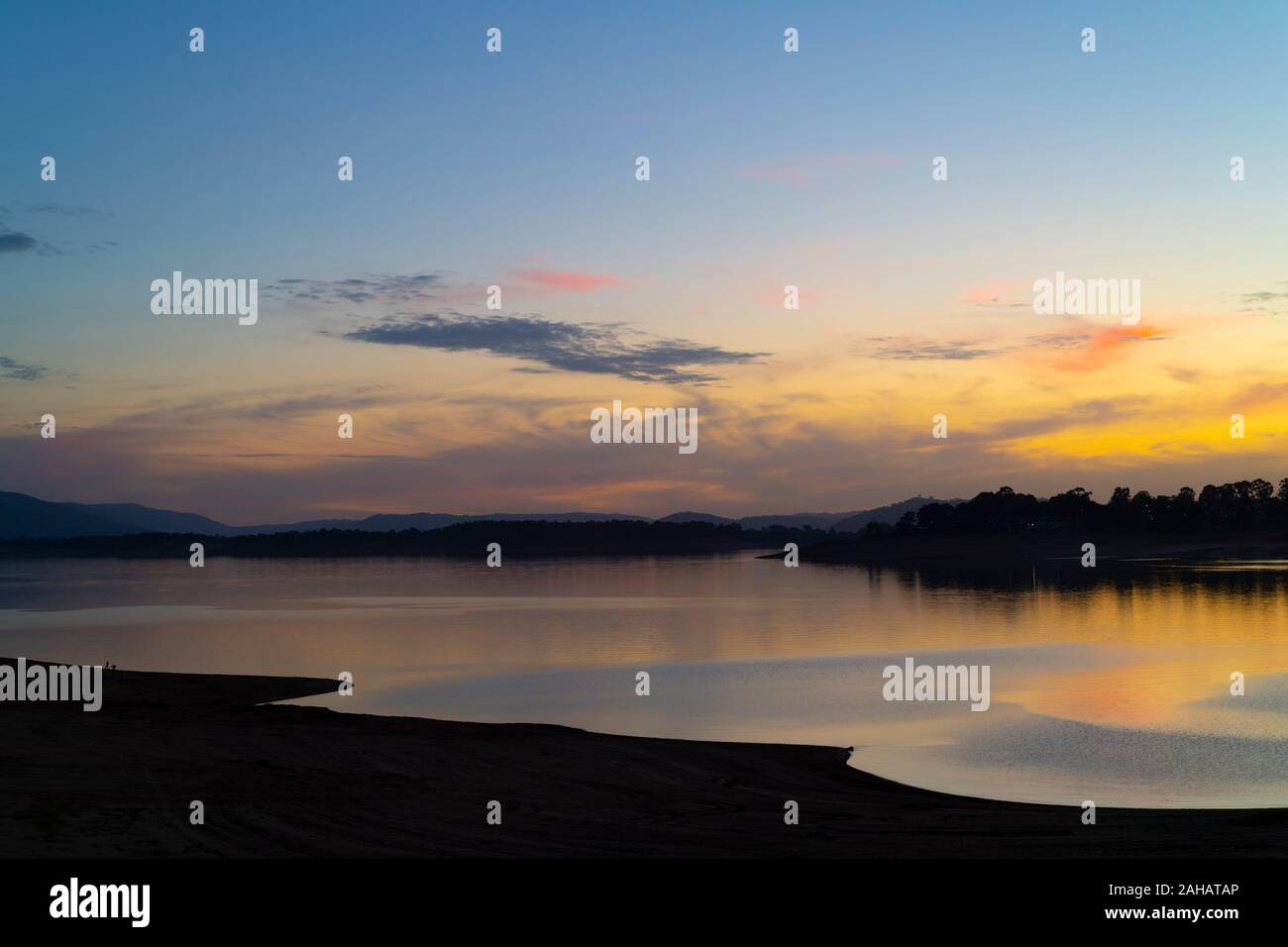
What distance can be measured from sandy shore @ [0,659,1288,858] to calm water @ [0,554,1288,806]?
3050 millimetres

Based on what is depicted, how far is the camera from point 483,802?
644 inches

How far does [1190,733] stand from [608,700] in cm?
1477

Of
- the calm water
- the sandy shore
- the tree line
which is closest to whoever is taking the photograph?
the sandy shore

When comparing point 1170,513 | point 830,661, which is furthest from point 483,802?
point 1170,513

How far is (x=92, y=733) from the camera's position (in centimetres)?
2141

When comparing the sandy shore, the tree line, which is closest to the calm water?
the sandy shore

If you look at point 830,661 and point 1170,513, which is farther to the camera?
point 1170,513

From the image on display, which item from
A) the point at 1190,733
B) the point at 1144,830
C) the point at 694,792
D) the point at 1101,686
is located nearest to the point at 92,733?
the point at 694,792

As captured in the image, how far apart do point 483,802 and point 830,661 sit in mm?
26225

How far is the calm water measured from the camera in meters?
22.4

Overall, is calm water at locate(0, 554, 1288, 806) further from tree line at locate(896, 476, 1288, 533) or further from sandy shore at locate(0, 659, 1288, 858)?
tree line at locate(896, 476, 1288, 533)

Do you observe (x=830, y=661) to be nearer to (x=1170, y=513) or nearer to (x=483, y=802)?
(x=483, y=802)
